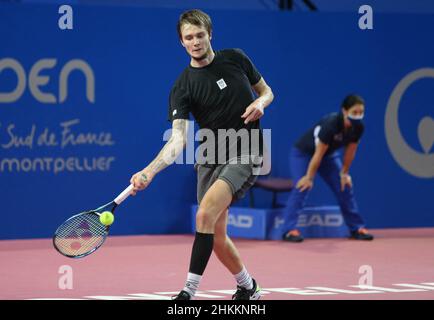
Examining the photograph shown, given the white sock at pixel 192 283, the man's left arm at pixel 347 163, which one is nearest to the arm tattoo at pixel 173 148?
the white sock at pixel 192 283

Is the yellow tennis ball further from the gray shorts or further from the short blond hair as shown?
the short blond hair

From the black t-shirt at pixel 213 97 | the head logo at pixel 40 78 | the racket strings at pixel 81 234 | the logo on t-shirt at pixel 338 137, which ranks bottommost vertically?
the racket strings at pixel 81 234

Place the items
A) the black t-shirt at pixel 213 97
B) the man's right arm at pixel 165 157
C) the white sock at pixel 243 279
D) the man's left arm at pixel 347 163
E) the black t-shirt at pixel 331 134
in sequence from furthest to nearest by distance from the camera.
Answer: the man's left arm at pixel 347 163
the black t-shirt at pixel 331 134
the white sock at pixel 243 279
the black t-shirt at pixel 213 97
the man's right arm at pixel 165 157

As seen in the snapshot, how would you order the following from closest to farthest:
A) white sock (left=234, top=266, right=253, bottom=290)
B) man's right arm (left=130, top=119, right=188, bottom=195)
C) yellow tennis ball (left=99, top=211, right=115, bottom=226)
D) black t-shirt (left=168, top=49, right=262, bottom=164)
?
man's right arm (left=130, top=119, right=188, bottom=195), yellow tennis ball (left=99, top=211, right=115, bottom=226), black t-shirt (left=168, top=49, right=262, bottom=164), white sock (left=234, top=266, right=253, bottom=290)

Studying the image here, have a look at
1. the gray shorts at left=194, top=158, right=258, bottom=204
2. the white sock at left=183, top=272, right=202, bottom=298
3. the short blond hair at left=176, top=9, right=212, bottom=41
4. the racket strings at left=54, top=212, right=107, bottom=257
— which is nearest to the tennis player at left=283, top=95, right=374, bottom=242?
the gray shorts at left=194, top=158, right=258, bottom=204

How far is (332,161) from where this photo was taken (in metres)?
10.9

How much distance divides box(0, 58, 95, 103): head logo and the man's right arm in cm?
454

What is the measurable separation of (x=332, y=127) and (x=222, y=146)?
3975mm

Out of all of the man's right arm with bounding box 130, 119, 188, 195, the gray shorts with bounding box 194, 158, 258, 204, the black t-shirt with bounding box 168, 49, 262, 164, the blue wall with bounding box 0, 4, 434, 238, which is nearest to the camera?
the man's right arm with bounding box 130, 119, 188, 195

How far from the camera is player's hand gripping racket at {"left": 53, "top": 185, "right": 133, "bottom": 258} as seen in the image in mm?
6520

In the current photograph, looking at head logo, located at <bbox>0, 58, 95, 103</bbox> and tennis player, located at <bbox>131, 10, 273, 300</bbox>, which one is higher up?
head logo, located at <bbox>0, 58, 95, 103</bbox>

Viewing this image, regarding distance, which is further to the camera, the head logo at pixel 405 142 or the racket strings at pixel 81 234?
the head logo at pixel 405 142

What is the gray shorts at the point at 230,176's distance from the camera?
6.46 metres

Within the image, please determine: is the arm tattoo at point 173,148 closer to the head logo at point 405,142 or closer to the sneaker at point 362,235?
the sneaker at point 362,235
